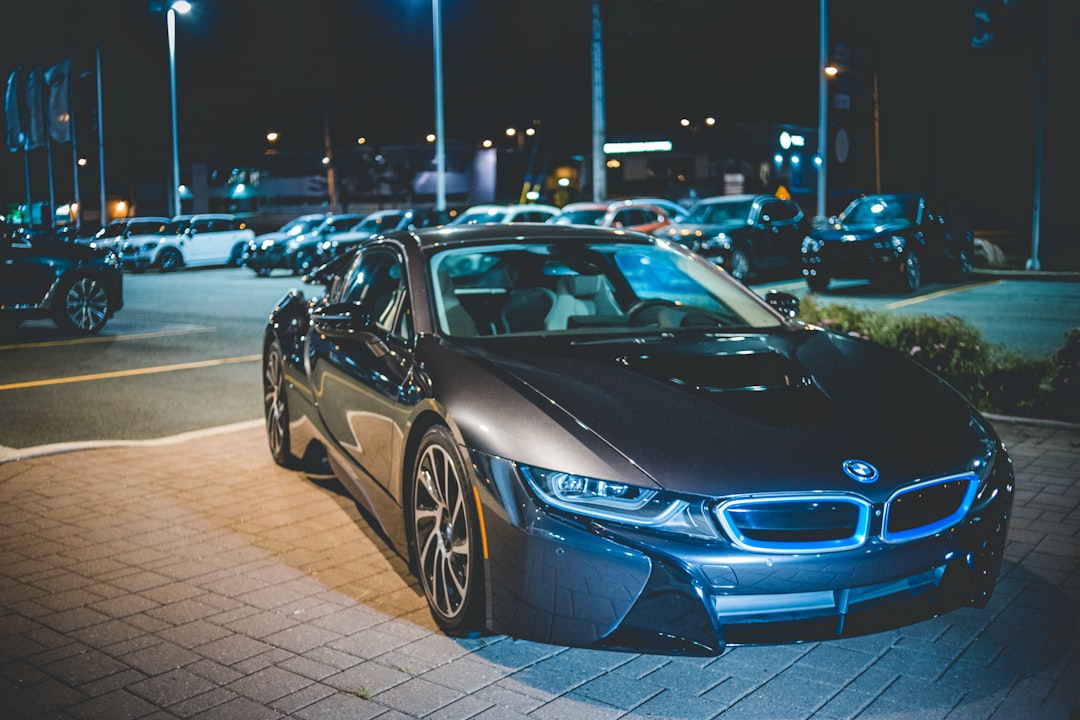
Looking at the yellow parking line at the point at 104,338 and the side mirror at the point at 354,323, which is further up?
the side mirror at the point at 354,323

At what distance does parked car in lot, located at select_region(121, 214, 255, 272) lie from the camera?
111ft

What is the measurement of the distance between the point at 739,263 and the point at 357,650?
1868cm

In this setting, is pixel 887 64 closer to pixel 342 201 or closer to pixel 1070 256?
pixel 1070 256

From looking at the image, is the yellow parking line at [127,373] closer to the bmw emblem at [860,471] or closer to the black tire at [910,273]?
the bmw emblem at [860,471]

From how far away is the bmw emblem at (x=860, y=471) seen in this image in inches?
137

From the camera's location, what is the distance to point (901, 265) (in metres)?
19.6

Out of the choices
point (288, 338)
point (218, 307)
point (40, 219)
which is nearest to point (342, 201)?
point (40, 219)

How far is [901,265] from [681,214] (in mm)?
7590

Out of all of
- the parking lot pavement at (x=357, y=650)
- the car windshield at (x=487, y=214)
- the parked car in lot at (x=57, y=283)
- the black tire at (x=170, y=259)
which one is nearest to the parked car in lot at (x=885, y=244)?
the car windshield at (x=487, y=214)

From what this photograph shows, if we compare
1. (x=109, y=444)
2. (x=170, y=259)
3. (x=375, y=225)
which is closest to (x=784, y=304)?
(x=109, y=444)

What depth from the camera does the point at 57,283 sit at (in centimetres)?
1500

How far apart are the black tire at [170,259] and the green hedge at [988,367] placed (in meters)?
28.6

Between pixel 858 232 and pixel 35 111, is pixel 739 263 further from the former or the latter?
pixel 35 111

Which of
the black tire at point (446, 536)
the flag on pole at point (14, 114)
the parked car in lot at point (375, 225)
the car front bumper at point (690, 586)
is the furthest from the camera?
the flag on pole at point (14, 114)
